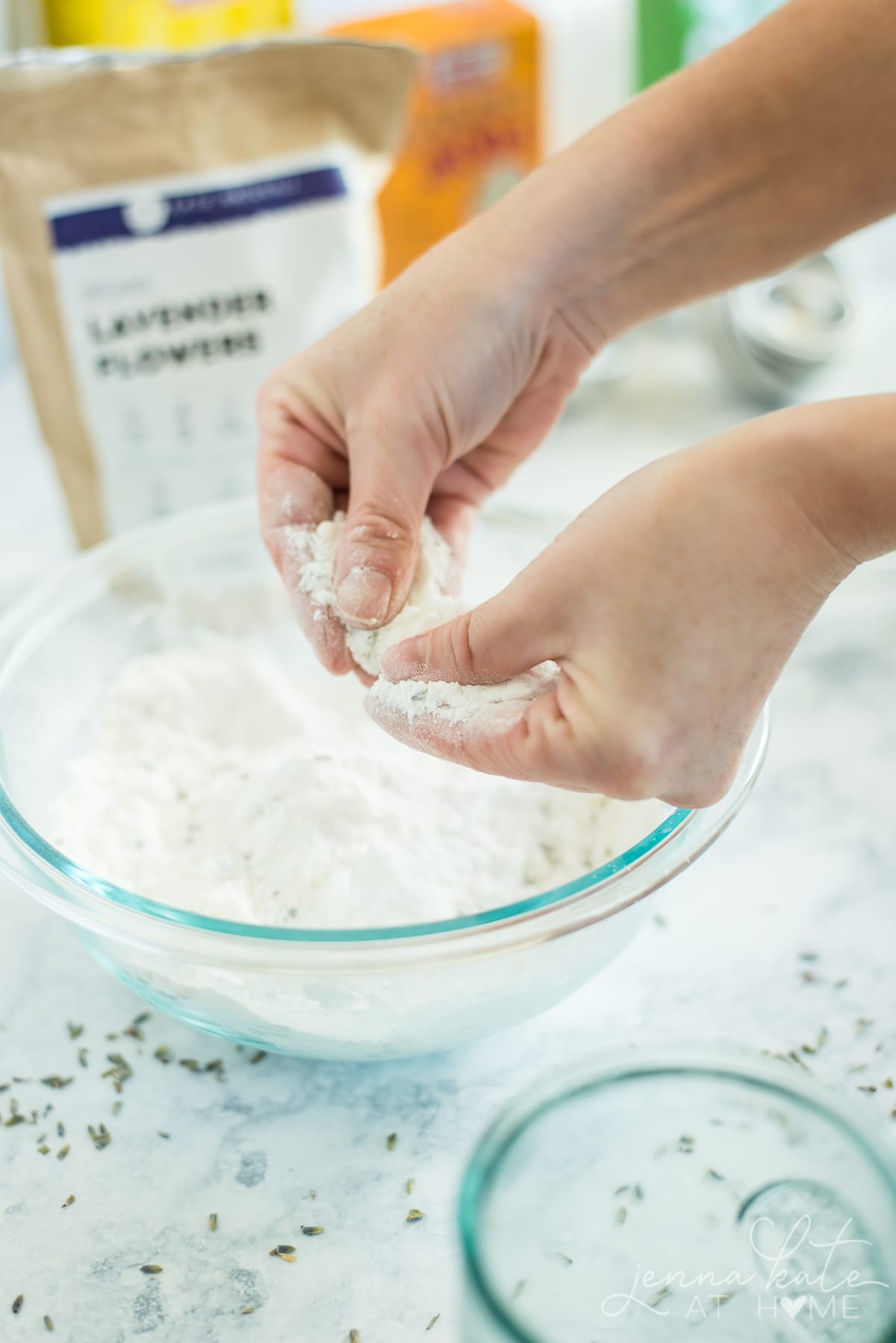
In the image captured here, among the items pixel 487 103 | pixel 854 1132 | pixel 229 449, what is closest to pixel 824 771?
pixel 854 1132

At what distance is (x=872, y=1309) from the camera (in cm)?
50

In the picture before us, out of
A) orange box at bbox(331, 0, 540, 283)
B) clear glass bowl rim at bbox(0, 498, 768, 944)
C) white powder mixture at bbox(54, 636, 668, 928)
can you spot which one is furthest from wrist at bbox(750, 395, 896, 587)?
orange box at bbox(331, 0, 540, 283)

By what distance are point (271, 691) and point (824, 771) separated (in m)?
0.53

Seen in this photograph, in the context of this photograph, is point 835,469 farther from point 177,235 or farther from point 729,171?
point 177,235

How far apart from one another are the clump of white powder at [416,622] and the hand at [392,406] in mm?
11

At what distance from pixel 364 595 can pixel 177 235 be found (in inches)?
25.5

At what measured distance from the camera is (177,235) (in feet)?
Answer: 4.09

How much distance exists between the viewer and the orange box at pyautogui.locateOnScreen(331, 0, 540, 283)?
153cm

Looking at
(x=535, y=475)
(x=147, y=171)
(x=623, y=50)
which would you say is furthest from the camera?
(x=623, y=50)

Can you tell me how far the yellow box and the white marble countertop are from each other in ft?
3.71

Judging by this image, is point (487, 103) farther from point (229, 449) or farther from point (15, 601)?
point (15, 601)

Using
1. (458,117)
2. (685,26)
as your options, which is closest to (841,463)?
(458,117)

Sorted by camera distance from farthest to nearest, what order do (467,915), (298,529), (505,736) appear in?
(298,529), (467,915), (505,736)

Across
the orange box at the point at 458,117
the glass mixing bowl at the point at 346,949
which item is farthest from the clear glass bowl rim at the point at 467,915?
the orange box at the point at 458,117
